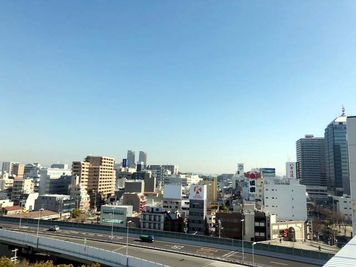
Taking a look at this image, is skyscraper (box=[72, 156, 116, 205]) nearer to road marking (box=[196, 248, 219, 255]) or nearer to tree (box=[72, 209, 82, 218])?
tree (box=[72, 209, 82, 218])

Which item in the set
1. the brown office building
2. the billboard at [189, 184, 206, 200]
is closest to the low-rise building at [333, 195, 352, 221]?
the billboard at [189, 184, 206, 200]

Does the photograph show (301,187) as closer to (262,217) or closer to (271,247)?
(262,217)

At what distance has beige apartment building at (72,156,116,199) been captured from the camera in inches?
4491

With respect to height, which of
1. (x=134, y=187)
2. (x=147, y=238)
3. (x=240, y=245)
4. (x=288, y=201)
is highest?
(x=134, y=187)

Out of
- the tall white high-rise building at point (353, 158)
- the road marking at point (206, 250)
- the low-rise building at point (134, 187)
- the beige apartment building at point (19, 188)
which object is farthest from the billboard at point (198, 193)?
the beige apartment building at point (19, 188)

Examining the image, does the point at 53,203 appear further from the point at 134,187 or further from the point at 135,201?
the point at 134,187

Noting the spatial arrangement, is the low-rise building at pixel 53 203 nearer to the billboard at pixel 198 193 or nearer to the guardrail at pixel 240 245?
the guardrail at pixel 240 245

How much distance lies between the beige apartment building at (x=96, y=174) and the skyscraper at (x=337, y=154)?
339 feet

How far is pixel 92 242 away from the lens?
1650 inches

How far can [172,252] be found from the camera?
118ft

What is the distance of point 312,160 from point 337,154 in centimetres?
2580

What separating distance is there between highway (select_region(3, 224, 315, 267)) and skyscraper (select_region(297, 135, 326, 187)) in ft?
487

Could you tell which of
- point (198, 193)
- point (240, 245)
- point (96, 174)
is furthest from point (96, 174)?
point (240, 245)

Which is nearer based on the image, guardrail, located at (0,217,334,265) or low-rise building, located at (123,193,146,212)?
guardrail, located at (0,217,334,265)
